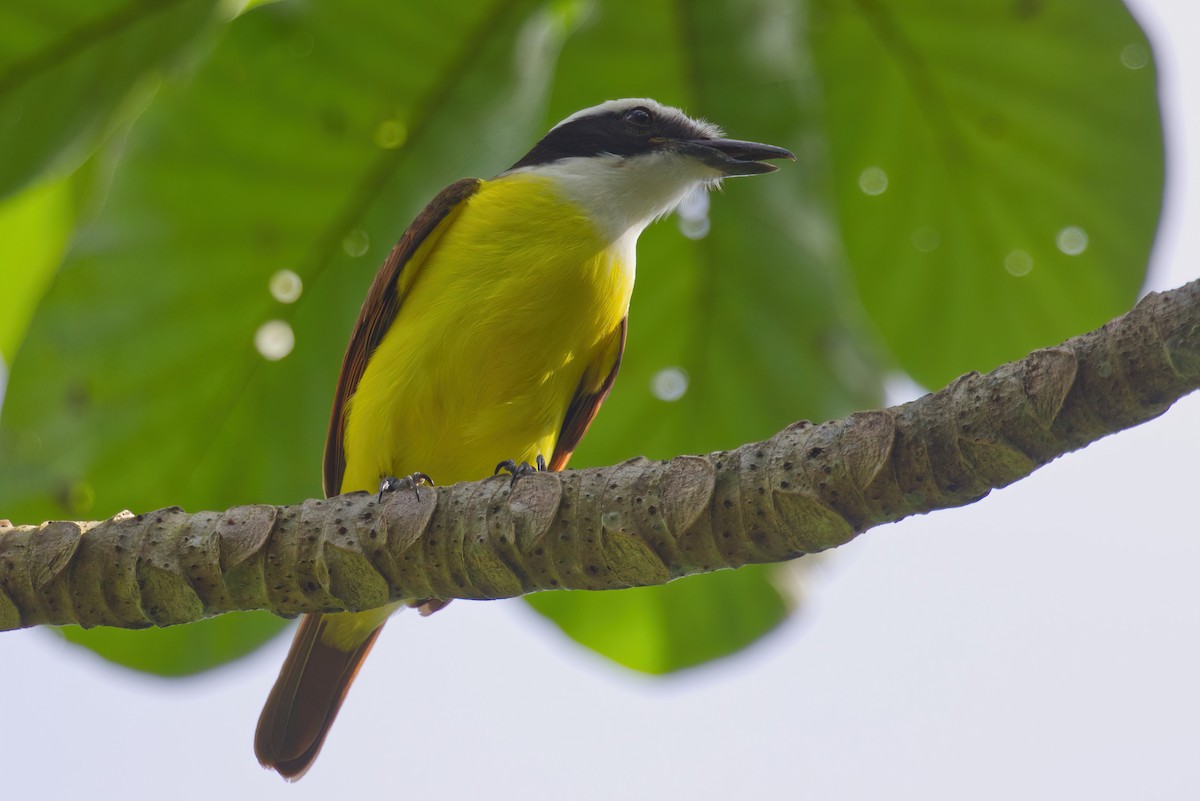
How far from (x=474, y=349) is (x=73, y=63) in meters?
1.21

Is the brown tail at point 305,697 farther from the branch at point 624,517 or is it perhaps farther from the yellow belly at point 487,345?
the branch at point 624,517

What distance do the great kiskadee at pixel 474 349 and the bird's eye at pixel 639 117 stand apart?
131mm

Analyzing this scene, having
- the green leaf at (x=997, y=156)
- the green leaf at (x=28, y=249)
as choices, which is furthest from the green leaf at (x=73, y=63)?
the green leaf at (x=997, y=156)

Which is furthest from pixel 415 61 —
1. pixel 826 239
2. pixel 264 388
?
pixel 826 239

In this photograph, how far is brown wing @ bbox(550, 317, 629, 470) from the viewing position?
351 centimetres

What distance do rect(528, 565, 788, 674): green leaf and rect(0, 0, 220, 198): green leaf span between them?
→ 1707 mm

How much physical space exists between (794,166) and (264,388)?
5.09 ft

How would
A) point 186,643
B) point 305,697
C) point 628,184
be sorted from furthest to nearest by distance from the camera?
point 628,184, point 305,697, point 186,643

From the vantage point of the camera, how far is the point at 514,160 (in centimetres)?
329

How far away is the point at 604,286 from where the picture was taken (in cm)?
343

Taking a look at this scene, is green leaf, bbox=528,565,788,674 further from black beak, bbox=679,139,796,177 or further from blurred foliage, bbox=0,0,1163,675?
black beak, bbox=679,139,796,177

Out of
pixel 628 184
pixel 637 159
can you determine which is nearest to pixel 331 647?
pixel 628 184

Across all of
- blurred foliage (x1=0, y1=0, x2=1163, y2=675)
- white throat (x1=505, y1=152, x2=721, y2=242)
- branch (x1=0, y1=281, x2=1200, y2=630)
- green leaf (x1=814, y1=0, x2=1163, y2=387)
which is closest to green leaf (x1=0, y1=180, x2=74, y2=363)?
blurred foliage (x1=0, y1=0, x2=1163, y2=675)

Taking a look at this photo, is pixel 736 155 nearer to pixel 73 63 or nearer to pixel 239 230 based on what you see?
pixel 239 230
